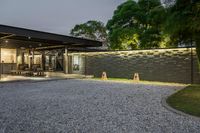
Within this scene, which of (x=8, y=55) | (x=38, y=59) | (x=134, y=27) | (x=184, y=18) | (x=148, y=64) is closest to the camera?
(x=184, y=18)

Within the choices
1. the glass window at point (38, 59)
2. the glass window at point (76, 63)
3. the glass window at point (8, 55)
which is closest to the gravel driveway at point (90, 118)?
the glass window at point (76, 63)

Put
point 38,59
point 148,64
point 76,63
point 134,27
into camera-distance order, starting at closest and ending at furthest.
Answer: point 148,64, point 76,63, point 134,27, point 38,59

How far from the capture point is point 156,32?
19.1 metres

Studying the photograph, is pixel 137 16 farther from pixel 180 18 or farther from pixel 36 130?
pixel 36 130

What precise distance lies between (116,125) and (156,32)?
15.8 metres

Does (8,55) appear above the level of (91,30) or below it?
below

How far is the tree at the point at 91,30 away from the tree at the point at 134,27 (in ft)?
53.3

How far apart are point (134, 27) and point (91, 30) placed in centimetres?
1808

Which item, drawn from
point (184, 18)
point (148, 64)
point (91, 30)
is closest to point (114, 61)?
point (148, 64)

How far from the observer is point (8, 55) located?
2289cm

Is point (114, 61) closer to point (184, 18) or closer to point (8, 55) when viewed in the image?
point (184, 18)

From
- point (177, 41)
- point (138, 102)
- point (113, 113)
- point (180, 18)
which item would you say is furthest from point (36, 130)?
point (177, 41)

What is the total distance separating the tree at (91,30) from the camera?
125 ft

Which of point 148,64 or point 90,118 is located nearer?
point 90,118
